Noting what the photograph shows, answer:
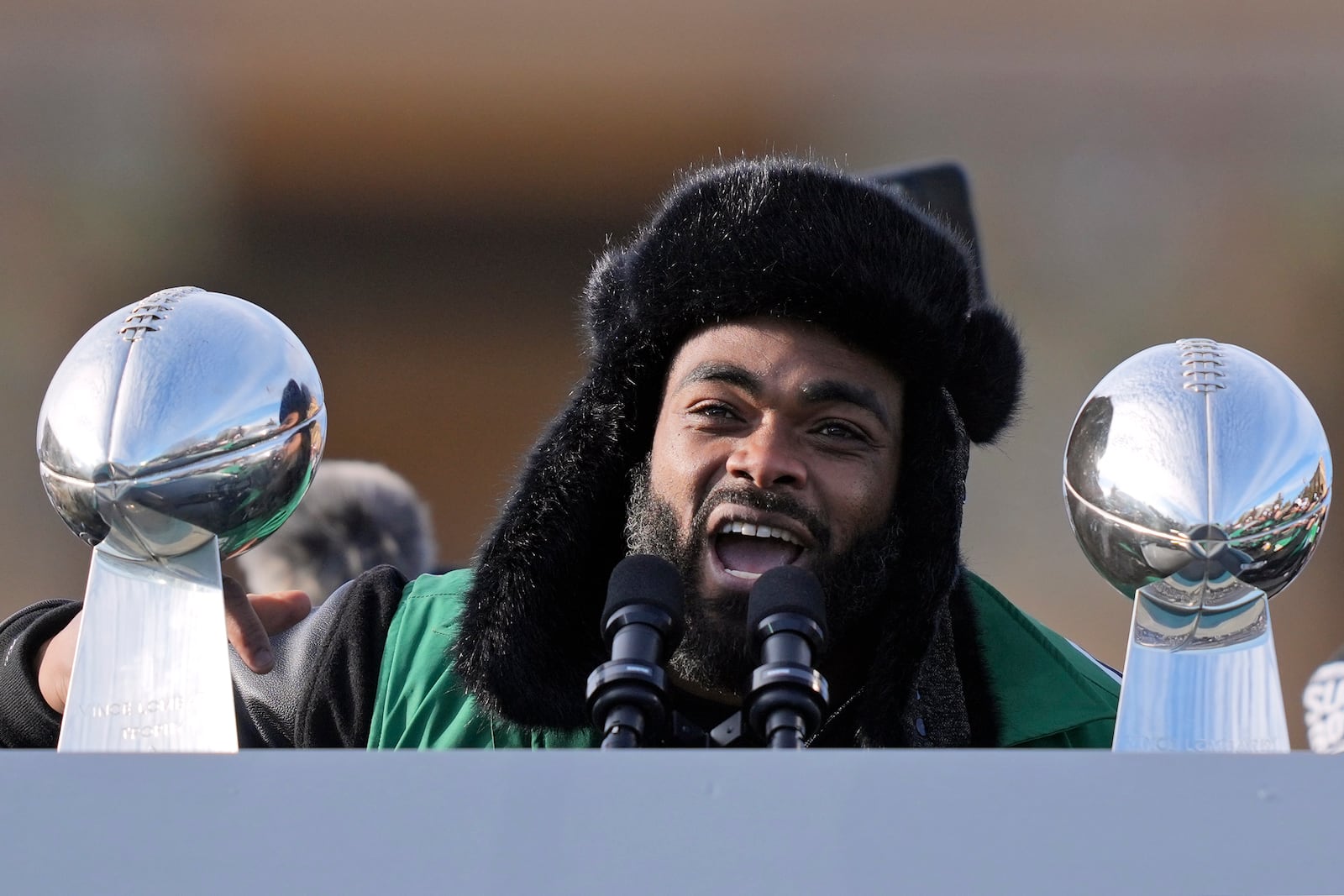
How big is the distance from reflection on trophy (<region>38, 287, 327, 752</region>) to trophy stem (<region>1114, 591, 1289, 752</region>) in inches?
28.0

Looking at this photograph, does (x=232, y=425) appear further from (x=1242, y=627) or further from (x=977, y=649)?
(x=977, y=649)

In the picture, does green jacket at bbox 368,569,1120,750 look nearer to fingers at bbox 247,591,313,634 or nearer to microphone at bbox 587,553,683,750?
fingers at bbox 247,591,313,634

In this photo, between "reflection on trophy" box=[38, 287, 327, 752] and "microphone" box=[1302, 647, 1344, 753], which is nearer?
"reflection on trophy" box=[38, 287, 327, 752]

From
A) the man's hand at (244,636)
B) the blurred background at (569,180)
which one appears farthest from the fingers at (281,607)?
the blurred background at (569,180)

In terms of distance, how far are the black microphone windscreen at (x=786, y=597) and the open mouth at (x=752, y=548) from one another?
556mm

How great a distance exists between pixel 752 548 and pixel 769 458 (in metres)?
0.11

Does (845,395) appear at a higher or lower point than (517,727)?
higher

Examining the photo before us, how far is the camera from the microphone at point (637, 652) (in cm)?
119

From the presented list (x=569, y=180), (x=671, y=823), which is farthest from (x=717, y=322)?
(x=569, y=180)

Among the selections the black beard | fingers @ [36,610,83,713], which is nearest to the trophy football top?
the black beard

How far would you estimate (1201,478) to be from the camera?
1.38 meters

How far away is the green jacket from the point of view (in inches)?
80.4

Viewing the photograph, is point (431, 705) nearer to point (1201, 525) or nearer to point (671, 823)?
point (1201, 525)

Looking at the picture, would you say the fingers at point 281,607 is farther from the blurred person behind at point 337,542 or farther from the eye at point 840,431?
the blurred person behind at point 337,542
